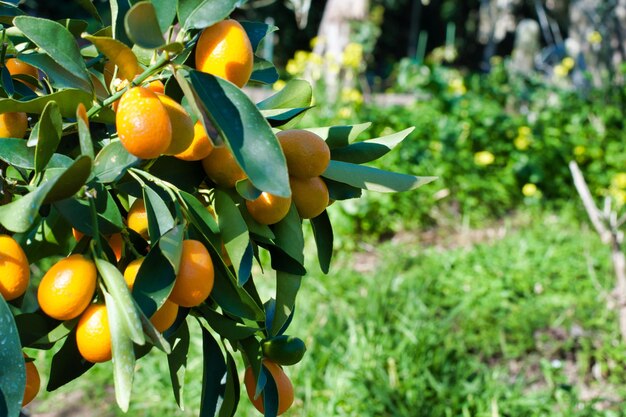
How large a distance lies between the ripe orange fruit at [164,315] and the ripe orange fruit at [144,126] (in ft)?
0.40

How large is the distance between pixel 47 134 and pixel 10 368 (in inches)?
6.5

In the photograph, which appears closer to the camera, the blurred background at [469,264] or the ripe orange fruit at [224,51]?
the ripe orange fruit at [224,51]

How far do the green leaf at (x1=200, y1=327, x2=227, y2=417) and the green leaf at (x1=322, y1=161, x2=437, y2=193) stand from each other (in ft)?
0.63

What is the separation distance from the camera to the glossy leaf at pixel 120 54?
46 cm

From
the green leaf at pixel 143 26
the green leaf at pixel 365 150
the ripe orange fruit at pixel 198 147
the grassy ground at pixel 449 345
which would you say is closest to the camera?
the green leaf at pixel 143 26

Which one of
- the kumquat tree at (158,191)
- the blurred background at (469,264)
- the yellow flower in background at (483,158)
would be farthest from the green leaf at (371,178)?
the yellow flower in background at (483,158)

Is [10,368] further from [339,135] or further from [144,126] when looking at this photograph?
[339,135]

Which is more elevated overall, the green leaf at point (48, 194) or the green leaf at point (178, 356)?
the green leaf at point (48, 194)

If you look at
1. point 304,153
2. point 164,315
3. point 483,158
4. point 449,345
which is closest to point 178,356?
point 164,315

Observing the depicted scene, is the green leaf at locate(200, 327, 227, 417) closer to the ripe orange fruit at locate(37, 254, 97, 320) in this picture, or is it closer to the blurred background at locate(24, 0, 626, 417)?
the ripe orange fruit at locate(37, 254, 97, 320)

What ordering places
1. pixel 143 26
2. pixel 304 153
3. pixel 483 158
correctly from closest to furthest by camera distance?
pixel 143 26
pixel 304 153
pixel 483 158

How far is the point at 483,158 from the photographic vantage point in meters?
3.43

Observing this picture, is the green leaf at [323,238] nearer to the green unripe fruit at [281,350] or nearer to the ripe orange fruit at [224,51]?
the green unripe fruit at [281,350]

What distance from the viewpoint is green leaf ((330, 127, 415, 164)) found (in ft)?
1.99
